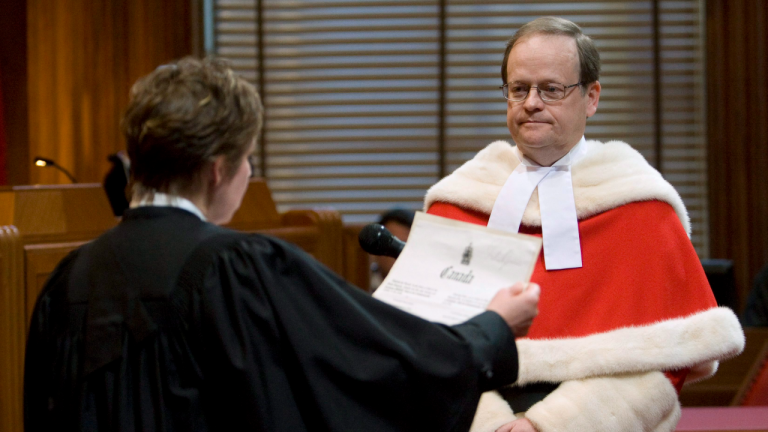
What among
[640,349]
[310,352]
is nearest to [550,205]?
[640,349]

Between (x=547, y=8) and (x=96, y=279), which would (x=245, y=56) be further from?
(x=96, y=279)

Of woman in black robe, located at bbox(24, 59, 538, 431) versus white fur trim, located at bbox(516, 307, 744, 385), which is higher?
woman in black robe, located at bbox(24, 59, 538, 431)

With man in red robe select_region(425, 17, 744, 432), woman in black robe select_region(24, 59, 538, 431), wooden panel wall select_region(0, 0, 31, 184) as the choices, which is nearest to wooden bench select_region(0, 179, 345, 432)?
woman in black robe select_region(24, 59, 538, 431)

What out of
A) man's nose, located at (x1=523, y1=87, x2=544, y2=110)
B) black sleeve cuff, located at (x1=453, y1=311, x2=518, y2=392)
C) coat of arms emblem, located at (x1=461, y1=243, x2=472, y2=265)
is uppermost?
man's nose, located at (x1=523, y1=87, x2=544, y2=110)

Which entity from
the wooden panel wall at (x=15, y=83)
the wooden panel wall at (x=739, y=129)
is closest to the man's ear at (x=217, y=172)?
the wooden panel wall at (x=739, y=129)

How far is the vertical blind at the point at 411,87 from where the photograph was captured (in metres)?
5.68

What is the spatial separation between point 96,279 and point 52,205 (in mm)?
2152

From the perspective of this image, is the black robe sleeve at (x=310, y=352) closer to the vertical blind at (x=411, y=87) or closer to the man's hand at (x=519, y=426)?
the man's hand at (x=519, y=426)

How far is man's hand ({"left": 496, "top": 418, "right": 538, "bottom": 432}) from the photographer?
1561 millimetres

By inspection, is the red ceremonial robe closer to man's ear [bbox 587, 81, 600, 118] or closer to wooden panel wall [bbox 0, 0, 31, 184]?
man's ear [bbox 587, 81, 600, 118]

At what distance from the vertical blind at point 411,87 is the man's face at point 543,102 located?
4.01m

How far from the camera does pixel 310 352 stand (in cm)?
119

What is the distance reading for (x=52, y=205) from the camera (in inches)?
125

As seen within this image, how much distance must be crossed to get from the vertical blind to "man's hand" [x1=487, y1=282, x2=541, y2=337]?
444cm
